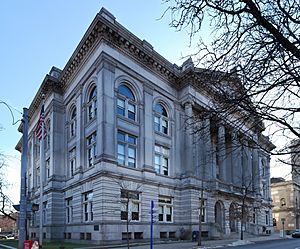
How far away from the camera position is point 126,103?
40.2 meters

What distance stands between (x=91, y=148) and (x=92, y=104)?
4.69 meters

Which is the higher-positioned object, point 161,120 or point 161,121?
point 161,120

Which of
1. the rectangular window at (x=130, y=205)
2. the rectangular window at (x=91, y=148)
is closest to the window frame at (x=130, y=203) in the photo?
the rectangular window at (x=130, y=205)

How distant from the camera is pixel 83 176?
4025cm

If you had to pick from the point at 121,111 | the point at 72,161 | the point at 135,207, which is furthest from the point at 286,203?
the point at 121,111

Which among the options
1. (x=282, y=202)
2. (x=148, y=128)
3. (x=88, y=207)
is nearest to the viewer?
(x=88, y=207)

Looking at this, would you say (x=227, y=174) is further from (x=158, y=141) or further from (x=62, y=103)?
(x=62, y=103)

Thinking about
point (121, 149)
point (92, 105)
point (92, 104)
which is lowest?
point (121, 149)

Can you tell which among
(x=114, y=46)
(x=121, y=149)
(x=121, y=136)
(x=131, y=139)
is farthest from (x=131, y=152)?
(x=114, y=46)

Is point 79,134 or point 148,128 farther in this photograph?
point 79,134

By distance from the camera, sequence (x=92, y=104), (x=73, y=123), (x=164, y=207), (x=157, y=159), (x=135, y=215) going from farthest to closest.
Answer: (x=73, y=123), (x=157, y=159), (x=164, y=207), (x=92, y=104), (x=135, y=215)

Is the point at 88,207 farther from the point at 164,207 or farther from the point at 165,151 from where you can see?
the point at 165,151

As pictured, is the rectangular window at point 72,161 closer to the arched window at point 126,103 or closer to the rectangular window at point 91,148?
the rectangular window at point 91,148

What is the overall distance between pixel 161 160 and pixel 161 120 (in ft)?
15.7
